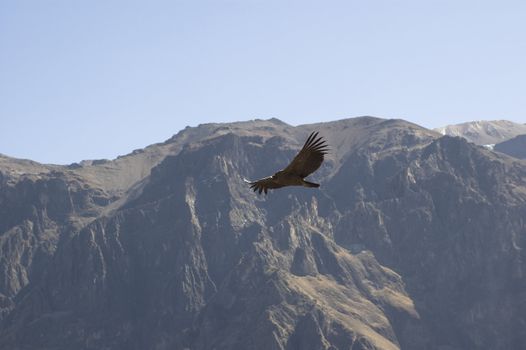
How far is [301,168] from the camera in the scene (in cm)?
3397

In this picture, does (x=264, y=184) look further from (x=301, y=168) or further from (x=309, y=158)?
(x=309, y=158)

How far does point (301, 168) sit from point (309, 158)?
1.51 feet

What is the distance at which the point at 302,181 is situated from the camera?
33.8 m

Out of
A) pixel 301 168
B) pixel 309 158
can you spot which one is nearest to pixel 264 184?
pixel 301 168

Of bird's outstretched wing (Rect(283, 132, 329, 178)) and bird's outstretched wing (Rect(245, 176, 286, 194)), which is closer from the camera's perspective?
bird's outstretched wing (Rect(283, 132, 329, 178))

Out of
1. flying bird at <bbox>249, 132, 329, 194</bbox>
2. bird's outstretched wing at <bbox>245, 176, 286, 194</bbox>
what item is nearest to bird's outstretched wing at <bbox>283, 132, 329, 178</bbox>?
flying bird at <bbox>249, 132, 329, 194</bbox>

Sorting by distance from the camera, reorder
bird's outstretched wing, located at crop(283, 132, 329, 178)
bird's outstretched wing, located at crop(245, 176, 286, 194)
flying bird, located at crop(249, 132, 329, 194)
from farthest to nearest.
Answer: bird's outstretched wing, located at crop(245, 176, 286, 194) → flying bird, located at crop(249, 132, 329, 194) → bird's outstretched wing, located at crop(283, 132, 329, 178)

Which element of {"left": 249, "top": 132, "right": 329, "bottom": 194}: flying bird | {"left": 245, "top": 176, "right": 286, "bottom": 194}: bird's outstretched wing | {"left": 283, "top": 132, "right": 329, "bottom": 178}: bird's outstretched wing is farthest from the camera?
{"left": 245, "top": 176, "right": 286, "bottom": 194}: bird's outstretched wing

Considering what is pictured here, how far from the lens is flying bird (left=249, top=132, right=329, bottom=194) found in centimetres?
3319

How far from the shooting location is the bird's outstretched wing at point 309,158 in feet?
108

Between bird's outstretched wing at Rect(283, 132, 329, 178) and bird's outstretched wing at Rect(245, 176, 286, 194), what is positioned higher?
bird's outstretched wing at Rect(283, 132, 329, 178)

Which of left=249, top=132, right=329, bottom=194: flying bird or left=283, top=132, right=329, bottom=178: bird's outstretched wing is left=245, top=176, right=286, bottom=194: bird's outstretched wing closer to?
left=249, top=132, right=329, bottom=194: flying bird

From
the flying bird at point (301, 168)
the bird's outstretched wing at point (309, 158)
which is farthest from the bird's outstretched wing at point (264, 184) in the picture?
the bird's outstretched wing at point (309, 158)

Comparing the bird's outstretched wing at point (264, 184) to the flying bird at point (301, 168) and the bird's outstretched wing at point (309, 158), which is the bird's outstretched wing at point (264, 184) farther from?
the bird's outstretched wing at point (309, 158)
